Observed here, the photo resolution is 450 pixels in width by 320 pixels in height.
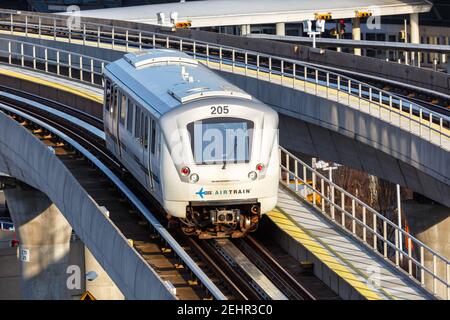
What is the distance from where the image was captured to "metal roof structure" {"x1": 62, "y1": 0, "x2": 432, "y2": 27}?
271ft

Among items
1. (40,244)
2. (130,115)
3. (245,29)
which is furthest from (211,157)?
(245,29)

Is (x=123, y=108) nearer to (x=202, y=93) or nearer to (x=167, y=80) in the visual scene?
(x=167, y=80)

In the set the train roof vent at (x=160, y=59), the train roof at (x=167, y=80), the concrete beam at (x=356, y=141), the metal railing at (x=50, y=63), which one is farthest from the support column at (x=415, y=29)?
the train roof vent at (x=160, y=59)

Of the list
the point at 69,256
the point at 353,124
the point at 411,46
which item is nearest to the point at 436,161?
the point at 353,124

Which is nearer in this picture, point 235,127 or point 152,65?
point 235,127

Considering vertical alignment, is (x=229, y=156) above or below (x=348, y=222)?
above

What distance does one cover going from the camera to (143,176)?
27844 mm

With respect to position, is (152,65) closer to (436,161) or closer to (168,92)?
(168,92)

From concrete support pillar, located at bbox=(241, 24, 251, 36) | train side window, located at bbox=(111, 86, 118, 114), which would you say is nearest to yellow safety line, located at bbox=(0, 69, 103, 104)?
train side window, located at bbox=(111, 86, 118, 114)

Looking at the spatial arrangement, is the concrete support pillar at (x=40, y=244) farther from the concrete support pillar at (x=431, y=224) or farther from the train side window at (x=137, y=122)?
the train side window at (x=137, y=122)

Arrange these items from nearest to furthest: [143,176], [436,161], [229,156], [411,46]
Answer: [229,156], [143,176], [436,161], [411,46]

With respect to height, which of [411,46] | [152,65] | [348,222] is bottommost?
[348,222]

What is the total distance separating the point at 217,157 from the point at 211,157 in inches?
4.5

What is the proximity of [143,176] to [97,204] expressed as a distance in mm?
1186
